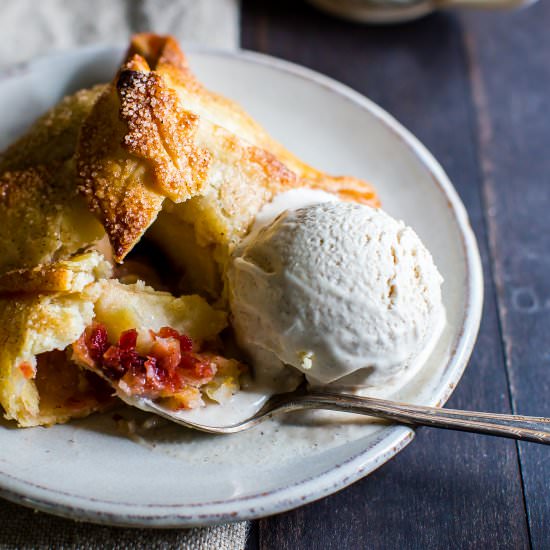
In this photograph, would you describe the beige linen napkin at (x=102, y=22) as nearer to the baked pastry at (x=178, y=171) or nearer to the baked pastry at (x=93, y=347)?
the baked pastry at (x=178, y=171)

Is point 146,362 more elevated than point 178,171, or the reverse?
point 178,171

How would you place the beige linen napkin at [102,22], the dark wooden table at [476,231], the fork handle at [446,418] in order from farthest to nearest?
the beige linen napkin at [102,22] < the dark wooden table at [476,231] < the fork handle at [446,418]

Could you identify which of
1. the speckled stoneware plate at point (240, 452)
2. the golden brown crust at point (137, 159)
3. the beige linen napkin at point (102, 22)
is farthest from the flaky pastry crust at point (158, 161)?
the beige linen napkin at point (102, 22)

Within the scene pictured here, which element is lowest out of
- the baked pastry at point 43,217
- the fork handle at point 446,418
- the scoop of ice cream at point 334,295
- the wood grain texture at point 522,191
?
the wood grain texture at point 522,191

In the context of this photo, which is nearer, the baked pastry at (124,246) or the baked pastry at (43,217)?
the baked pastry at (124,246)

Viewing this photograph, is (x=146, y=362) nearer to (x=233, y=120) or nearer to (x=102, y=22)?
(x=233, y=120)

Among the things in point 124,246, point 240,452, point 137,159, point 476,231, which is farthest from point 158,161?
point 476,231

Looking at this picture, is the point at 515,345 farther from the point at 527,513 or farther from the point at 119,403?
the point at 119,403
